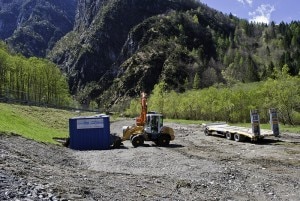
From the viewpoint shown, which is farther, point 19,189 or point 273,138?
point 273,138

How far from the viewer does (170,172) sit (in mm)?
24359

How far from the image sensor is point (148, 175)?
75.4 ft

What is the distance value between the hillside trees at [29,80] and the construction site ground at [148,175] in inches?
2925

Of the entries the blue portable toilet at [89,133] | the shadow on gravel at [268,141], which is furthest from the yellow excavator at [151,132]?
the shadow on gravel at [268,141]

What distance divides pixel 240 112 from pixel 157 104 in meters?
36.0

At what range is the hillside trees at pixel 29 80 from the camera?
334 ft

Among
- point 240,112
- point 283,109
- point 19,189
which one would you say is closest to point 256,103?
point 240,112

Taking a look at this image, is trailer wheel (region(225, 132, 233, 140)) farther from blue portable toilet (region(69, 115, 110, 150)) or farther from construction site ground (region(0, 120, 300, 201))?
blue portable toilet (region(69, 115, 110, 150))

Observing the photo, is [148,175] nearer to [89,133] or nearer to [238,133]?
[89,133]

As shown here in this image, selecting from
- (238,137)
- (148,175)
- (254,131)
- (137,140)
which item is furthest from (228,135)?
(148,175)

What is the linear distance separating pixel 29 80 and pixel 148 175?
323 ft

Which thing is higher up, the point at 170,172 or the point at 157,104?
the point at 157,104

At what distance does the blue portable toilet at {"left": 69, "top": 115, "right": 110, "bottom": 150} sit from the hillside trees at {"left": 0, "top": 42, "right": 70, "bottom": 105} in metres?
64.5

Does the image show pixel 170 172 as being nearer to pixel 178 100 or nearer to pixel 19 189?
pixel 19 189
